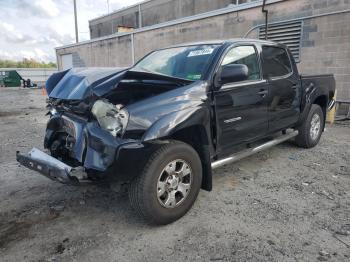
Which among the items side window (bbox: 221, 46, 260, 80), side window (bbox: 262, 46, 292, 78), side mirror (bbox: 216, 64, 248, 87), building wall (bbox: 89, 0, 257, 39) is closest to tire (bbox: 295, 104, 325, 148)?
side window (bbox: 262, 46, 292, 78)

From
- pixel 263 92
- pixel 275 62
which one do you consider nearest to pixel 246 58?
pixel 263 92

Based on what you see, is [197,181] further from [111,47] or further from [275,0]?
[111,47]

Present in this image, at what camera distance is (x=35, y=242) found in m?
2.81

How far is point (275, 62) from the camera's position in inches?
180

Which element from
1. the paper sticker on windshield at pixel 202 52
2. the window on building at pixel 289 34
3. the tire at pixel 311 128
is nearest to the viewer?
the paper sticker on windshield at pixel 202 52

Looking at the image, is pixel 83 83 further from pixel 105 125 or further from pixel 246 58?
pixel 246 58

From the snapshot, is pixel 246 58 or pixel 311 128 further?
pixel 311 128

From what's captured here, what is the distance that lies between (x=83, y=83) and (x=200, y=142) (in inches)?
52.9

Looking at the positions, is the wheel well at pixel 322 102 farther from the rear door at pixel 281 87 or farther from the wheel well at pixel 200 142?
the wheel well at pixel 200 142

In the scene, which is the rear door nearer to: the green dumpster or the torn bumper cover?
the torn bumper cover

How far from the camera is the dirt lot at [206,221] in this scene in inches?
104

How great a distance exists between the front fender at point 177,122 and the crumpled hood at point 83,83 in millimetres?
553

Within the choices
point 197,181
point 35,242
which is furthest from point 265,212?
point 35,242

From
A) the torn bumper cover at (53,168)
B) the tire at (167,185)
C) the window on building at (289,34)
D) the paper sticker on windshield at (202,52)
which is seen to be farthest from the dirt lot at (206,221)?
the window on building at (289,34)
